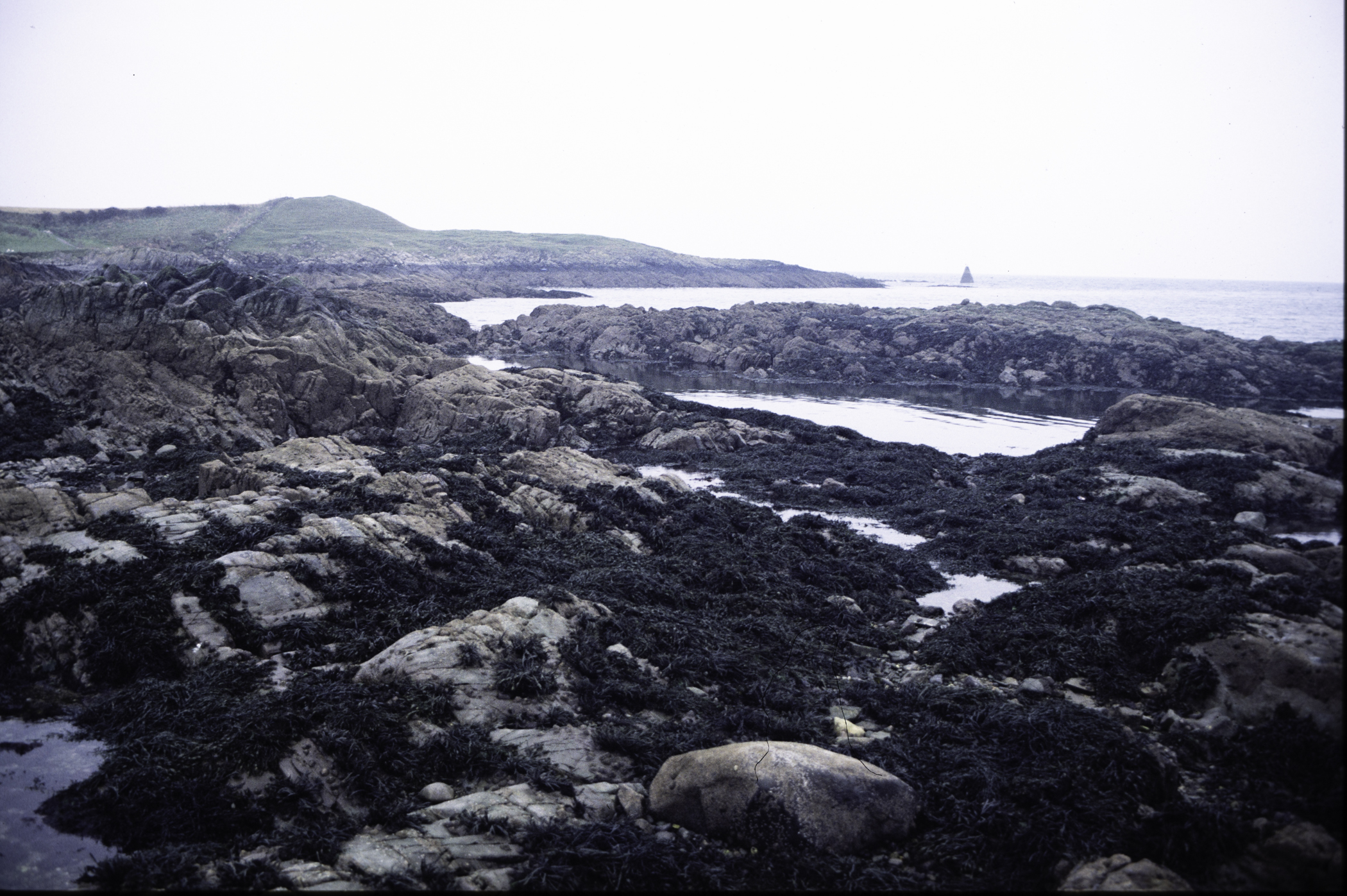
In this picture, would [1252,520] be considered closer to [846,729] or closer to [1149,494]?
[1149,494]

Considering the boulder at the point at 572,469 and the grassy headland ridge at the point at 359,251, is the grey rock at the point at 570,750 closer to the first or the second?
the boulder at the point at 572,469

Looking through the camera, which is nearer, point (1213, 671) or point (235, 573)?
point (1213, 671)

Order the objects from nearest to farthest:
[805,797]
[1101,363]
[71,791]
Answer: [805,797] → [71,791] → [1101,363]

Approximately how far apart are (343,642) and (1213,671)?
8965mm

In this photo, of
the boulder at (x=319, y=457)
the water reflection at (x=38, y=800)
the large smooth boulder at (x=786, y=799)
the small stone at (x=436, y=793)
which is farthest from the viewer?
the boulder at (x=319, y=457)

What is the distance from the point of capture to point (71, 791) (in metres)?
5.90

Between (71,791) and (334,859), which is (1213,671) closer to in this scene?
(334,859)

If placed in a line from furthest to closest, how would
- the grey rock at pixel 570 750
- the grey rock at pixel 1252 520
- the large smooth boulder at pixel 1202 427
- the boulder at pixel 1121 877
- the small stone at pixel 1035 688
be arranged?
the large smooth boulder at pixel 1202 427 < the grey rock at pixel 1252 520 < the small stone at pixel 1035 688 < the grey rock at pixel 570 750 < the boulder at pixel 1121 877

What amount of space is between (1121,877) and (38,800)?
25.8ft

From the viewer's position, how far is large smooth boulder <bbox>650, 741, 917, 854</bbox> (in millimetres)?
5426

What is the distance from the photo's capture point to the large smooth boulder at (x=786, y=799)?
17.8ft

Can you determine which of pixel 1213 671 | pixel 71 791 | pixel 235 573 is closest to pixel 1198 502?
pixel 1213 671

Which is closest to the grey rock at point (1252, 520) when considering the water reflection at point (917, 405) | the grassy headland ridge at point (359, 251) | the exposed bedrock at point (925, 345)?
the water reflection at point (917, 405)

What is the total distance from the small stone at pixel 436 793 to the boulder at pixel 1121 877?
4434 mm
